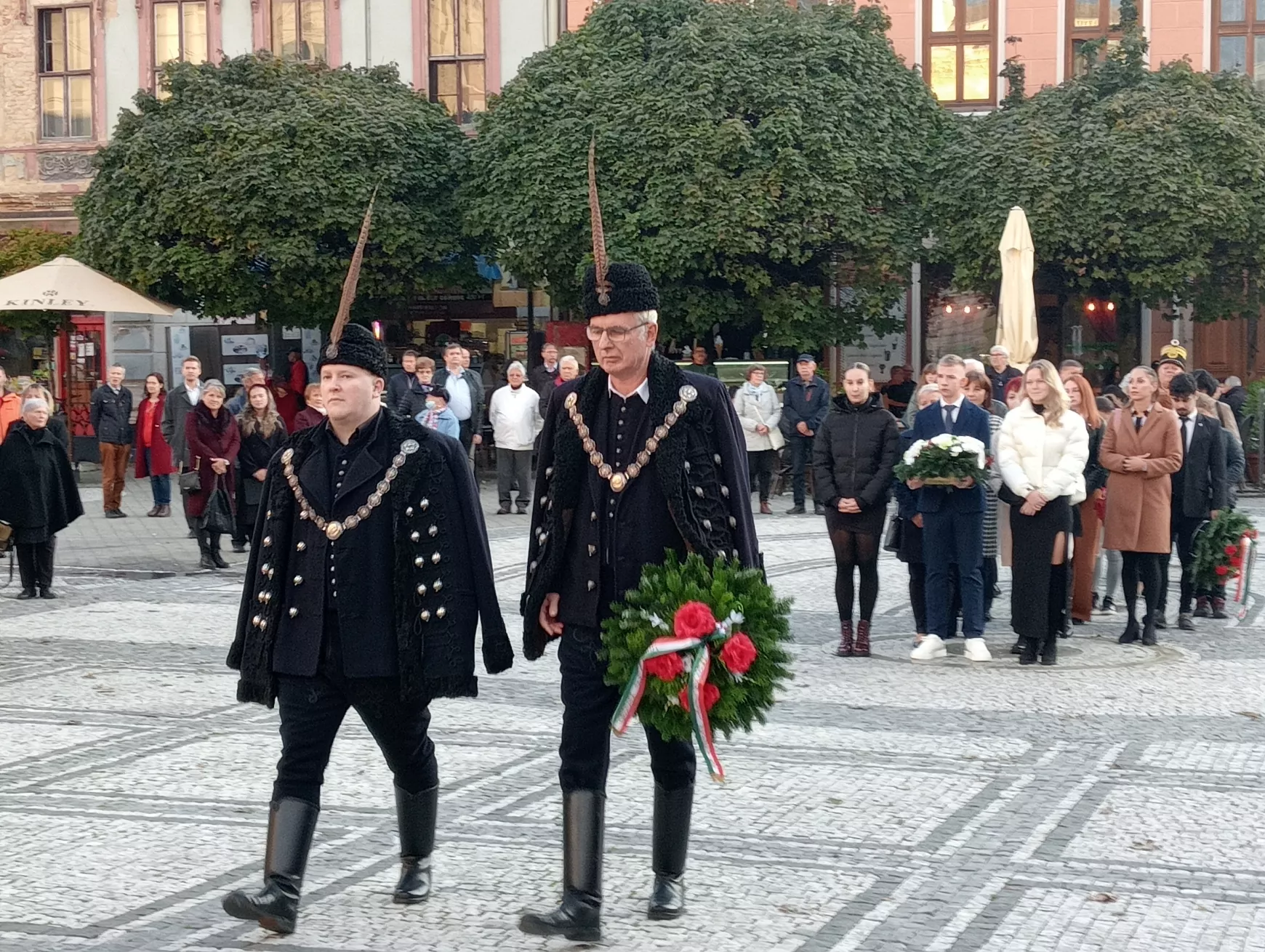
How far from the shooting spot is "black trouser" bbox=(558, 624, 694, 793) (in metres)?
5.17

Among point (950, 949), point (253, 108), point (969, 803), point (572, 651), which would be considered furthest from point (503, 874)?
point (253, 108)

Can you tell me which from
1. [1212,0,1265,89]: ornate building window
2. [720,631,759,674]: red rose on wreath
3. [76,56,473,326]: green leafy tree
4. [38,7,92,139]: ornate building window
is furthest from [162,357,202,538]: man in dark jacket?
[1212,0,1265,89]: ornate building window

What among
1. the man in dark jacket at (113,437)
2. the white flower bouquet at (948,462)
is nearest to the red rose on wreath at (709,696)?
the white flower bouquet at (948,462)

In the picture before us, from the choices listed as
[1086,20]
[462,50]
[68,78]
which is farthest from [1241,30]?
[68,78]

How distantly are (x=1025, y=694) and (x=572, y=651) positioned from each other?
4.86 metres

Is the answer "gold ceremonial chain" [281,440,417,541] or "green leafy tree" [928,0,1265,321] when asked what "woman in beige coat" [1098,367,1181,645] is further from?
"green leafy tree" [928,0,1265,321]

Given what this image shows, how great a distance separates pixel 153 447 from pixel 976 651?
13.1 metres

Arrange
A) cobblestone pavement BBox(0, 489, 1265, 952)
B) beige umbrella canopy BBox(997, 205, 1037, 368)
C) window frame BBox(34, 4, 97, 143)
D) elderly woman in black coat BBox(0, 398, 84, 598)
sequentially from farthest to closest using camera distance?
window frame BBox(34, 4, 97, 143) → beige umbrella canopy BBox(997, 205, 1037, 368) → elderly woman in black coat BBox(0, 398, 84, 598) → cobblestone pavement BBox(0, 489, 1265, 952)

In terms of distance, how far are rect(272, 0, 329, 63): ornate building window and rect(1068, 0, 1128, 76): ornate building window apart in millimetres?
13185

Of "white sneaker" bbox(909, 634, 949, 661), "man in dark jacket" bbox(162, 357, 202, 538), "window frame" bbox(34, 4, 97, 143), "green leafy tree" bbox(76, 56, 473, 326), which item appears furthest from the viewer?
"window frame" bbox(34, 4, 97, 143)

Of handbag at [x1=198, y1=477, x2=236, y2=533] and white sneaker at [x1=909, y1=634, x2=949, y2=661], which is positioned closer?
white sneaker at [x1=909, y1=634, x2=949, y2=661]

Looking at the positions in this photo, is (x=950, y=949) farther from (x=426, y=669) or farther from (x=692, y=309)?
(x=692, y=309)

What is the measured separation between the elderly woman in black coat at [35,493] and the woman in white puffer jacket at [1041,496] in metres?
7.24

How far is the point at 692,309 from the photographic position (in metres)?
25.3
